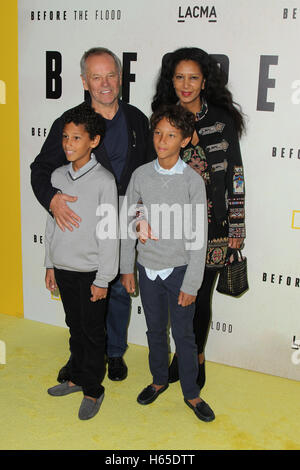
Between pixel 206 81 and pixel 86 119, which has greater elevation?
pixel 206 81

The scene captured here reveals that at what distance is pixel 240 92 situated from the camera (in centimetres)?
229

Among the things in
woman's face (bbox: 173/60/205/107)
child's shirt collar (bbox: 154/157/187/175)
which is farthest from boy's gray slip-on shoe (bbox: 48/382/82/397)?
woman's face (bbox: 173/60/205/107)

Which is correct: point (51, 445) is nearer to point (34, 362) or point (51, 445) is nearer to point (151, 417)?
point (151, 417)

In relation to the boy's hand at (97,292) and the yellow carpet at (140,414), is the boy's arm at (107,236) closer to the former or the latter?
the boy's hand at (97,292)

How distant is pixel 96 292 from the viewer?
1.98 meters

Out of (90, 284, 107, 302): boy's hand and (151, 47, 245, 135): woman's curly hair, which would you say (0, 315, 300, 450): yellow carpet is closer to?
(90, 284, 107, 302): boy's hand

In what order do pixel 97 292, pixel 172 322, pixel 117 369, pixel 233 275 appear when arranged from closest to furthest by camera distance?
pixel 97 292
pixel 172 322
pixel 233 275
pixel 117 369

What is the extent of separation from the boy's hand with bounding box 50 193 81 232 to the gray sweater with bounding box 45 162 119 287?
17 mm

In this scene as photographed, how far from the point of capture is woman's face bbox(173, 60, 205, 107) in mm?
2020

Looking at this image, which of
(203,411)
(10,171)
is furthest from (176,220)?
(10,171)

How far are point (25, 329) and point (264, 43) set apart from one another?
6.59 feet

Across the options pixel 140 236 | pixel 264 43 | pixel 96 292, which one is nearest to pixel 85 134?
pixel 140 236

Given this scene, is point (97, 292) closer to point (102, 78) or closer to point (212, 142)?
point (212, 142)

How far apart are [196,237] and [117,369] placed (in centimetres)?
89
